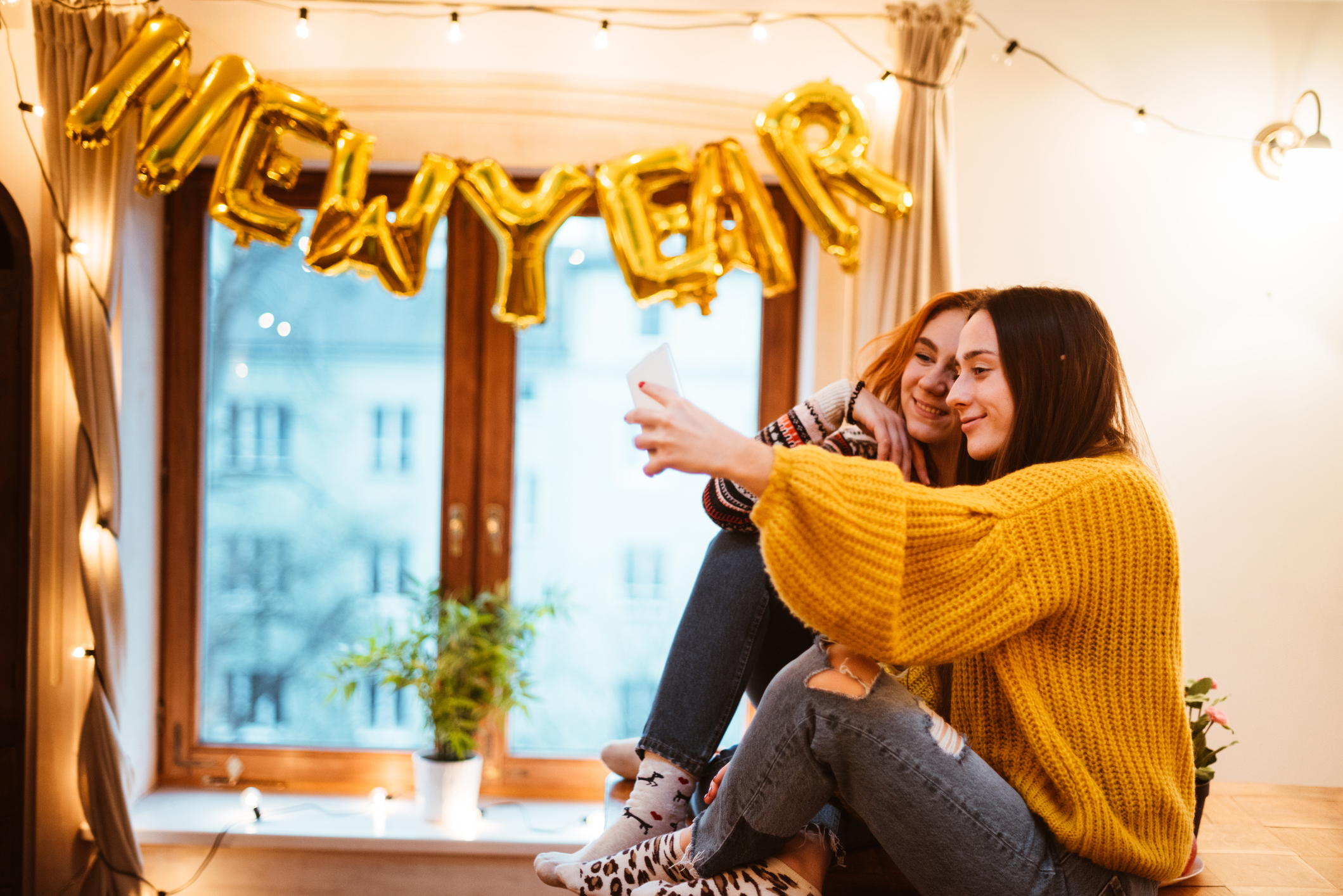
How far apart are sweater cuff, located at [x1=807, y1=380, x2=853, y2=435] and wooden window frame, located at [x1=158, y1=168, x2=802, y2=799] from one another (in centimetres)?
113

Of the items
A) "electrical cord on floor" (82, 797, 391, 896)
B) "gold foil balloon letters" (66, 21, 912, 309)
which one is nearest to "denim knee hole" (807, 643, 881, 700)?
"gold foil balloon letters" (66, 21, 912, 309)

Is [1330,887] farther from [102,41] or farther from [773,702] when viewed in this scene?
[102,41]

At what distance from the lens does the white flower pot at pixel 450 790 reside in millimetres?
2674

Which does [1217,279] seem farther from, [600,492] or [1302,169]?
[600,492]

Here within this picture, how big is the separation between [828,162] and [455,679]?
5.59 feet

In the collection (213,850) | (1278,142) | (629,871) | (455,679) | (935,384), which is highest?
(1278,142)

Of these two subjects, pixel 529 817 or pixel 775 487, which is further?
pixel 529 817

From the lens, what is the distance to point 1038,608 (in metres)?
1.10

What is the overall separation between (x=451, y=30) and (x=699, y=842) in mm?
2224

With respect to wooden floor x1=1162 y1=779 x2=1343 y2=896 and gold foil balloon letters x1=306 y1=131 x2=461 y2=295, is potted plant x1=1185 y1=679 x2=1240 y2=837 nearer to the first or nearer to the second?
wooden floor x1=1162 y1=779 x2=1343 y2=896

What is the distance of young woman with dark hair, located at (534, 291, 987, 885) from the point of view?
4.92ft

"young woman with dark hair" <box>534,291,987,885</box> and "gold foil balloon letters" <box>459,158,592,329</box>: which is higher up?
"gold foil balloon letters" <box>459,158,592,329</box>

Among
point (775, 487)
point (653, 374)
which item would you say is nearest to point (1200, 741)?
point (775, 487)

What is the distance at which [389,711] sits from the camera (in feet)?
9.62
